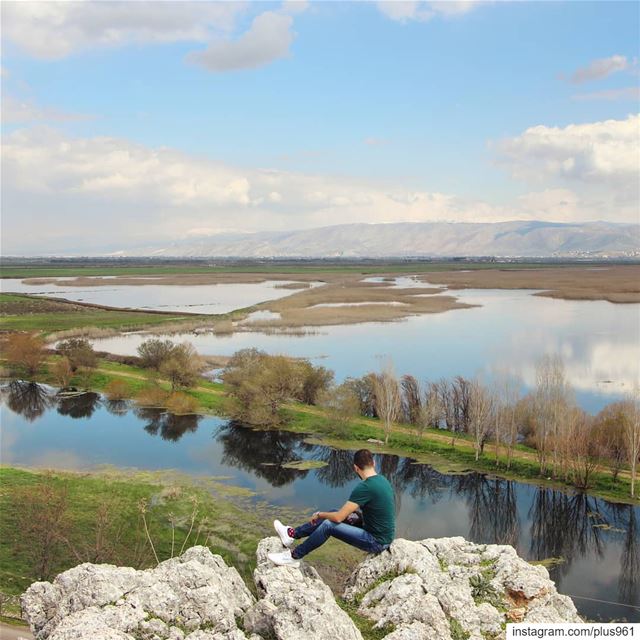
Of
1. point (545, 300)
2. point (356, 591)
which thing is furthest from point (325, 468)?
point (545, 300)

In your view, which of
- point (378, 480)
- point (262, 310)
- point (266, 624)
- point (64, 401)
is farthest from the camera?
point (262, 310)

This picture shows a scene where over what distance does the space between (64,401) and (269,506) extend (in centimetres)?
2601

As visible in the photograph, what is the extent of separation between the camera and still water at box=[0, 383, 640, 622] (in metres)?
23.3

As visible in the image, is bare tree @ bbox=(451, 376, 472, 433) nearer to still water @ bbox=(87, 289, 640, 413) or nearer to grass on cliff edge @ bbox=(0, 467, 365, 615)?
still water @ bbox=(87, 289, 640, 413)

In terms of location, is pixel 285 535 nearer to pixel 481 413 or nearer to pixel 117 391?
pixel 481 413

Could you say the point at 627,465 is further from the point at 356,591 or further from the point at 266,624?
the point at 266,624

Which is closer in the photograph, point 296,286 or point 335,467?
point 335,467

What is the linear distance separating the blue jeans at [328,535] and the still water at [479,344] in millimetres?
33896

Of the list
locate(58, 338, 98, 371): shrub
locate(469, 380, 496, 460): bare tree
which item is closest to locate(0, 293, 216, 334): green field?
locate(58, 338, 98, 371): shrub

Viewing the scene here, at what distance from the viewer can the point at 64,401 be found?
46312 mm

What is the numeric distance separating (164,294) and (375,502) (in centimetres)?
11777

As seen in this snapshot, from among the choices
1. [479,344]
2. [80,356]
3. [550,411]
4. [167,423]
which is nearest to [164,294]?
[80,356]

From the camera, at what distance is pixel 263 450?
3581cm

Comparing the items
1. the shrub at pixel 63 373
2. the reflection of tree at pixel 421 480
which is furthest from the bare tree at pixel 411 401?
the shrub at pixel 63 373
